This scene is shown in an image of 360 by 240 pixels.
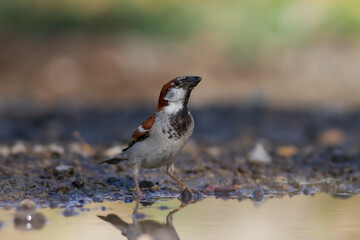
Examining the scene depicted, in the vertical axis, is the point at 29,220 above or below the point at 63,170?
below

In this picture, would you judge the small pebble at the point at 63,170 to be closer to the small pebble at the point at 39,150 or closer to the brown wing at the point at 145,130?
the brown wing at the point at 145,130

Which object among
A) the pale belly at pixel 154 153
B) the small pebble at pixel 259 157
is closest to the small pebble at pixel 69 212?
the pale belly at pixel 154 153

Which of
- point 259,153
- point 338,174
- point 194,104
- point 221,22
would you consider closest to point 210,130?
point 194,104

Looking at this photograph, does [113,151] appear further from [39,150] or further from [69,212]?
[69,212]

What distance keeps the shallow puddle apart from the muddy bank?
14.5 inches

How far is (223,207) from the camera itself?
17.6 ft

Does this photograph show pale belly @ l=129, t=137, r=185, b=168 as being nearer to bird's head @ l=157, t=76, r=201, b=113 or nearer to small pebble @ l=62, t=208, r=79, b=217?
bird's head @ l=157, t=76, r=201, b=113

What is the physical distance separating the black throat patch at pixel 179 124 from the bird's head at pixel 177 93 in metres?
0.10

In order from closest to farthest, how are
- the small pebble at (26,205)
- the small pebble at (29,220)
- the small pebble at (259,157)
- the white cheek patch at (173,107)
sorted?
the small pebble at (29,220), the small pebble at (26,205), the white cheek patch at (173,107), the small pebble at (259,157)

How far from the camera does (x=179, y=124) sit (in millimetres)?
5754

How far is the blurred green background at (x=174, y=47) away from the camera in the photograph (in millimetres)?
13750

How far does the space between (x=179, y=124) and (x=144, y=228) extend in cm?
139

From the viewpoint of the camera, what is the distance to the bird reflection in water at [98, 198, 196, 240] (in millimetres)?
4363

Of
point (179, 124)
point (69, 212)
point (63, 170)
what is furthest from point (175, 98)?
point (69, 212)
